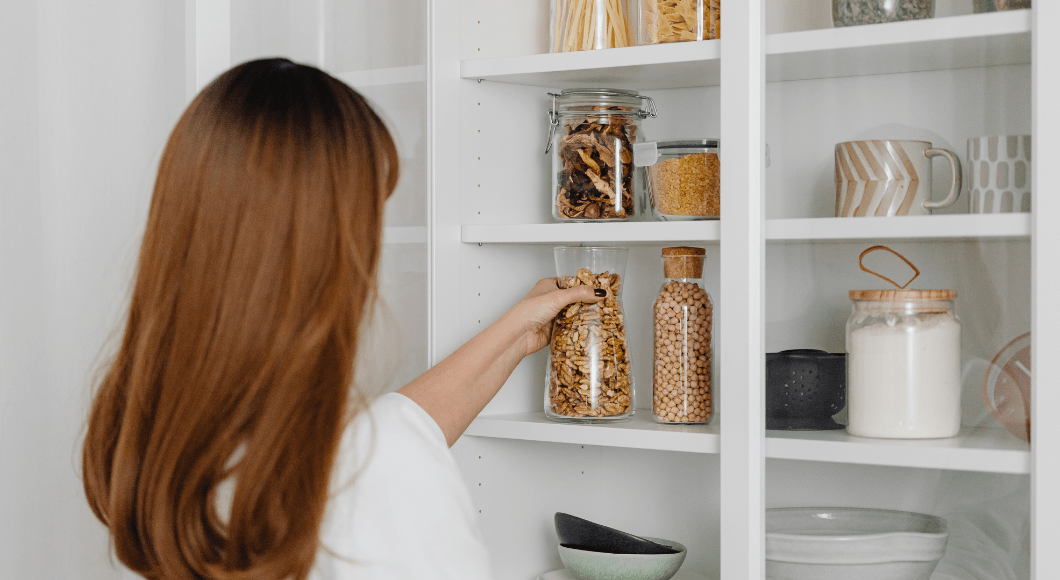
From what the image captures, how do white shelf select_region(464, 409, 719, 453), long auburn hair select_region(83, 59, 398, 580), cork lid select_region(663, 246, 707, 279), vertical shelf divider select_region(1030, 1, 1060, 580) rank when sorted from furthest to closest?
cork lid select_region(663, 246, 707, 279)
white shelf select_region(464, 409, 719, 453)
vertical shelf divider select_region(1030, 1, 1060, 580)
long auburn hair select_region(83, 59, 398, 580)

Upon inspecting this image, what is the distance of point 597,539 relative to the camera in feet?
4.40

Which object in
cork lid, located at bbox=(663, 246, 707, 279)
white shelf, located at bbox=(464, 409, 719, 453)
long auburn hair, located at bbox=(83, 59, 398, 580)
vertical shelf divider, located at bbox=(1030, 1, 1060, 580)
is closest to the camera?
long auburn hair, located at bbox=(83, 59, 398, 580)

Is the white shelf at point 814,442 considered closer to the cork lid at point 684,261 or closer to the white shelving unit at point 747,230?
the white shelving unit at point 747,230

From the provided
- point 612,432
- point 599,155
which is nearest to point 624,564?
point 612,432

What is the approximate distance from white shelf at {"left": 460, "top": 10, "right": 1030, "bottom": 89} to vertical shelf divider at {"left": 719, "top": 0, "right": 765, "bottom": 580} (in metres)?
0.03

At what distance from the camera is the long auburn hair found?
25.5 inches

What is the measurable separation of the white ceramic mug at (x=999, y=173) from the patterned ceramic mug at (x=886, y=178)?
0.06 feet

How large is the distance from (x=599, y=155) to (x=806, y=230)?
1.09 ft

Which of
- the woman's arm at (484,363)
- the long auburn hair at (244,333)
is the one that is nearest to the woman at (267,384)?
the long auburn hair at (244,333)

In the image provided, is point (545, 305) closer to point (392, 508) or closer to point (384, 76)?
point (384, 76)

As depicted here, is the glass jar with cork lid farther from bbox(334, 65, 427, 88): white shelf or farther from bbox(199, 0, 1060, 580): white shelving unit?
bbox(334, 65, 427, 88): white shelf

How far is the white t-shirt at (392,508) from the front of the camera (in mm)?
661

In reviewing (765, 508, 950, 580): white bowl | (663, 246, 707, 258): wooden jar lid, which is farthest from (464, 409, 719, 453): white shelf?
(663, 246, 707, 258): wooden jar lid

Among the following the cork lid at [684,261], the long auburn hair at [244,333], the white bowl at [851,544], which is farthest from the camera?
the cork lid at [684,261]
